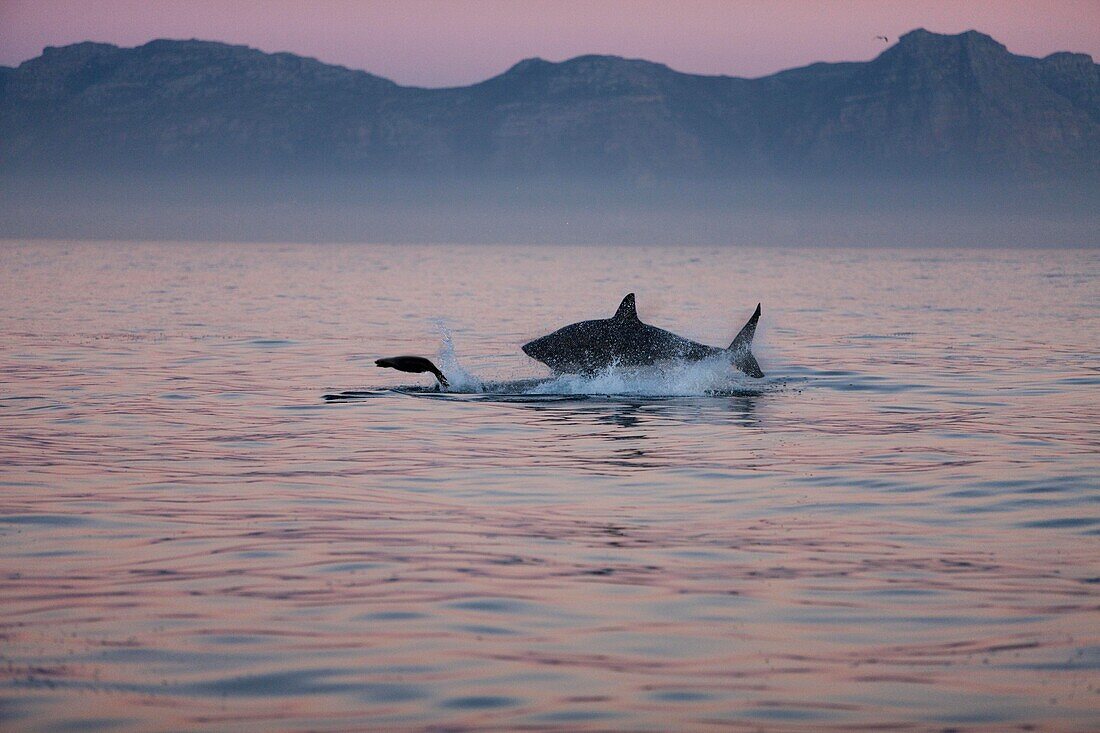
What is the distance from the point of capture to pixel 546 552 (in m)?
11.4

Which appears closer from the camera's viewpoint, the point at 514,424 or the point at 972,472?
the point at 972,472

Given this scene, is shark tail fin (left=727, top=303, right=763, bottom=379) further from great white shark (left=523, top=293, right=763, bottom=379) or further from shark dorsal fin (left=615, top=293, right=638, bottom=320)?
shark dorsal fin (left=615, top=293, right=638, bottom=320)

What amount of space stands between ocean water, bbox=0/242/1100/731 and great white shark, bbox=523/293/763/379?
13.6 inches

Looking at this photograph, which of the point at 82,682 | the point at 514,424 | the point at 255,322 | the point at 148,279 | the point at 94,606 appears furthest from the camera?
the point at 148,279

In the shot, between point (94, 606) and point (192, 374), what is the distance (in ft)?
58.6

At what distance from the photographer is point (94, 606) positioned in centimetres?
953

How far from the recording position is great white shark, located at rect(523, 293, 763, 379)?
24281 millimetres

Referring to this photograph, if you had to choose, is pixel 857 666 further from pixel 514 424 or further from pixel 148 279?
pixel 148 279

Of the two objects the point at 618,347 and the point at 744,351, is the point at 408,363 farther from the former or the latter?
the point at 744,351

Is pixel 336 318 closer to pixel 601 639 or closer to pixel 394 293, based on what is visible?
pixel 394 293

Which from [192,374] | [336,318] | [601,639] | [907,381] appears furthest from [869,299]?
[601,639]

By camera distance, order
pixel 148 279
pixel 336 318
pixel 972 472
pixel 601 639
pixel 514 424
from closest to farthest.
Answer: pixel 601 639
pixel 972 472
pixel 514 424
pixel 336 318
pixel 148 279

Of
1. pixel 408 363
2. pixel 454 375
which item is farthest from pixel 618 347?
pixel 408 363

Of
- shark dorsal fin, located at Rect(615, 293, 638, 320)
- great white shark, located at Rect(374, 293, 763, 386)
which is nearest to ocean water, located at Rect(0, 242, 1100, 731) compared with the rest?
great white shark, located at Rect(374, 293, 763, 386)
